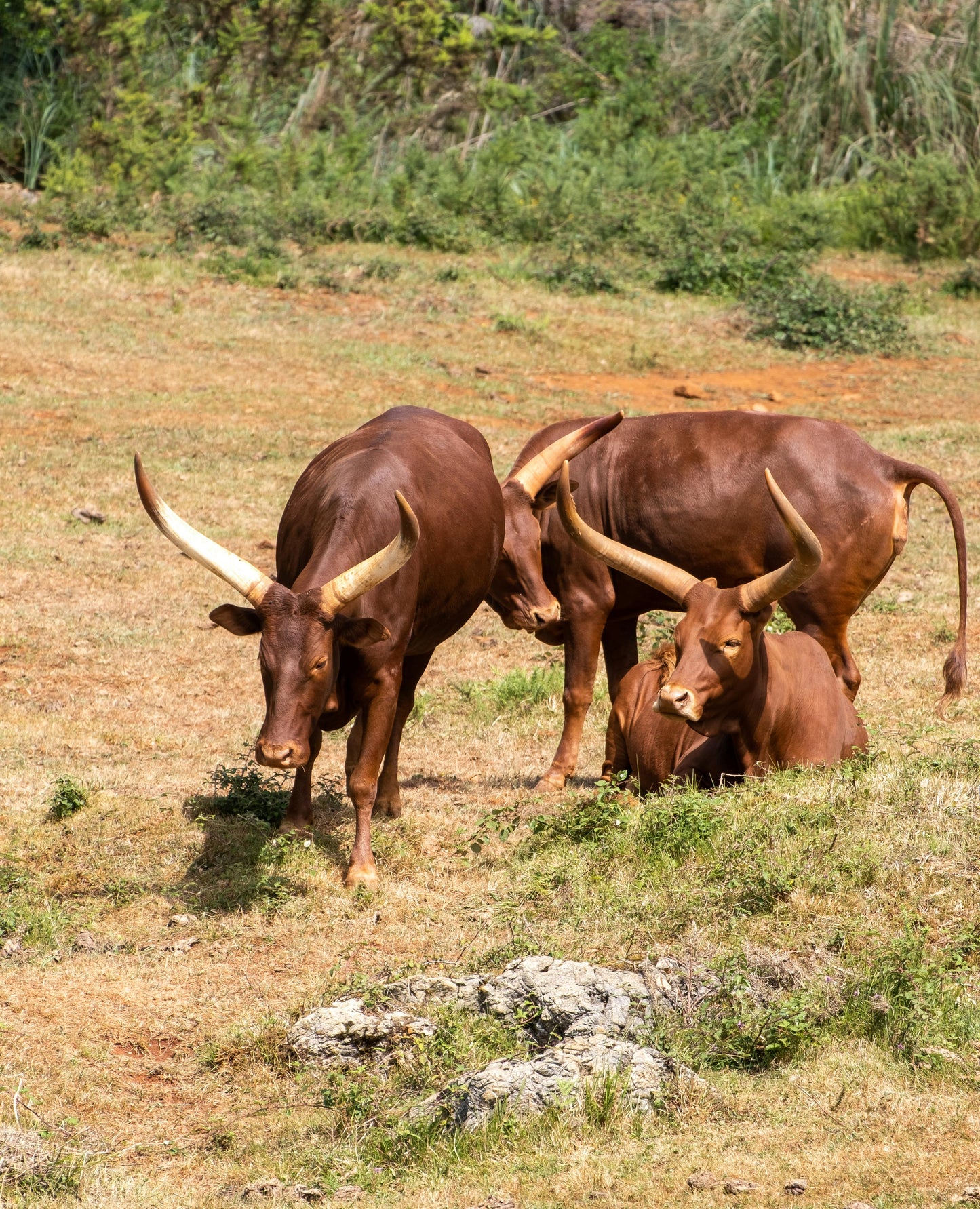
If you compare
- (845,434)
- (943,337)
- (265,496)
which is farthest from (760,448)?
(943,337)

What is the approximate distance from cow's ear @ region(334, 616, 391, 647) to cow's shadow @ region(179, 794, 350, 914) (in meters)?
0.97

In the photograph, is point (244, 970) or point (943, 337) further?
point (943, 337)

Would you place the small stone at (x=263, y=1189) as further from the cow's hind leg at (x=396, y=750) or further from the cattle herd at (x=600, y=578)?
the cow's hind leg at (x=396, y=750)

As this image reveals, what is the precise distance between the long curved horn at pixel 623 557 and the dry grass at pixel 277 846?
1.02m

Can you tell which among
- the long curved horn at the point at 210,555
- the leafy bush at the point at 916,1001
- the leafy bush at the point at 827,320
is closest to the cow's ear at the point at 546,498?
the long curved horn at the point at 210,555

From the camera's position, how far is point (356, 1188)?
4.48 meters

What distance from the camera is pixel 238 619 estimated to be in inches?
247

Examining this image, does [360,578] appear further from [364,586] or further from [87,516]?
[87,516]

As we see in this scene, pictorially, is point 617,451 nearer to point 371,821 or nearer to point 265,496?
point 371,821

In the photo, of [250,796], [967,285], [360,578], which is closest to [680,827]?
[360,578]

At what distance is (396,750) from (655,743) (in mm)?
1226

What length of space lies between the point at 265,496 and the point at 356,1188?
878cm

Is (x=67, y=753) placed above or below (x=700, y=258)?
below

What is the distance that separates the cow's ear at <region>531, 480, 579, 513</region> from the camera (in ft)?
27.3
